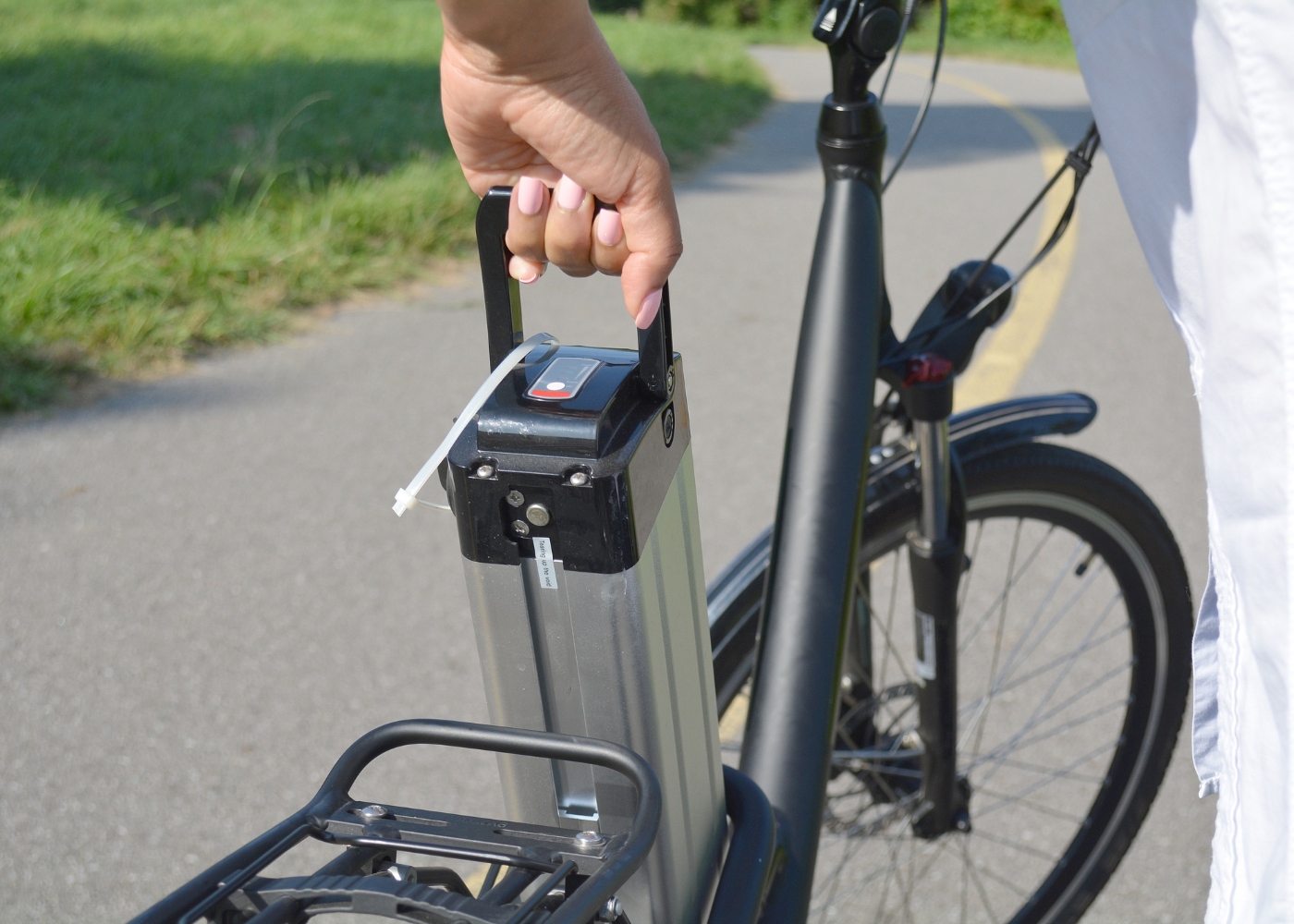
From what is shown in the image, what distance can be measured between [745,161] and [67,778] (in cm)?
633

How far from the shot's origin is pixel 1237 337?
2.51 feet

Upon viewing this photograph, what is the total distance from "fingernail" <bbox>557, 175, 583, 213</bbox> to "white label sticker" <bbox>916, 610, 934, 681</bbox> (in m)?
0.96

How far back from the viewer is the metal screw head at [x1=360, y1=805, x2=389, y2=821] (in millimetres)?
743

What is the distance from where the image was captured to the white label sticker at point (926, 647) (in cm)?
158

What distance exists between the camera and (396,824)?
744mm

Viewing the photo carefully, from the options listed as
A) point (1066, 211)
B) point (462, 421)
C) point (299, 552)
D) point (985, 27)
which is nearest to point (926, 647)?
point (1066, 211)

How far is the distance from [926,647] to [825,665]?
1.41ft

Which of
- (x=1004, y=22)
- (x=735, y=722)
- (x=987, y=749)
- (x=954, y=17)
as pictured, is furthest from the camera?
(x=954, y=17)

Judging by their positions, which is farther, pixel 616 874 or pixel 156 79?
pixel 156 79

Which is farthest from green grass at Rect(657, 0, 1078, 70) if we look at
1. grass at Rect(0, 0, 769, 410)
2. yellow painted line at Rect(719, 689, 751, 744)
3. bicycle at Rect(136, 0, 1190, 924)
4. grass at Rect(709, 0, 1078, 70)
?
bicycle at Rect(136, 0, 1190, 924)

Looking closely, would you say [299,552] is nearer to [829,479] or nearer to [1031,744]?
[1031,744]

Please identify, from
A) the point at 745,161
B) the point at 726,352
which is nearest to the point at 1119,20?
the point at 726,352

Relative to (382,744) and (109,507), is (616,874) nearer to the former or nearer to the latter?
(382,744)

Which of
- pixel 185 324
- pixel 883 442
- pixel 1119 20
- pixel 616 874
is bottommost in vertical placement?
pixel 185 324
